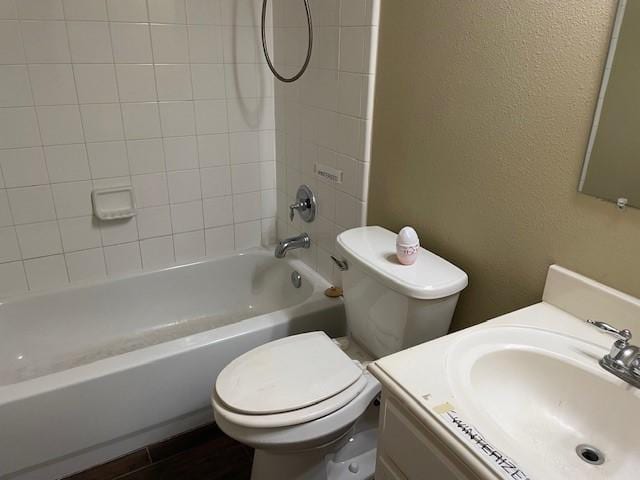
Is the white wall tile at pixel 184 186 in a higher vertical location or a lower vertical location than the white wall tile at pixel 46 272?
higher

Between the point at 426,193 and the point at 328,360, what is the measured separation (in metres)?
0.57

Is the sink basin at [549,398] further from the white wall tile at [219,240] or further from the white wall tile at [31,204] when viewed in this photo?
the white wall tile at [31,204]

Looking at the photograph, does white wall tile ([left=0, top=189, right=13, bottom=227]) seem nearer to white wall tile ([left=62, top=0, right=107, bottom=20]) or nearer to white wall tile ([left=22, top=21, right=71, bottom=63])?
white wall tile ([left=22, top=21, right=71, bottom=63])

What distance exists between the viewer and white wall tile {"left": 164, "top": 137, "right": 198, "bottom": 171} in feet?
7.00

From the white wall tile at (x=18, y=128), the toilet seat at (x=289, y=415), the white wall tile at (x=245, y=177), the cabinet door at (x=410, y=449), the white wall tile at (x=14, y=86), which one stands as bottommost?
the toilet seat at (x=289, y=415)

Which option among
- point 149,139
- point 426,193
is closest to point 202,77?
point 149,139

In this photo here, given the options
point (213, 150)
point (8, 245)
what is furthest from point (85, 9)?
point (8, 245)

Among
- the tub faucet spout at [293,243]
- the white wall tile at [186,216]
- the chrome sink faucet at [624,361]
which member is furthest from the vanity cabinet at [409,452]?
the white wall tile at [186,216]

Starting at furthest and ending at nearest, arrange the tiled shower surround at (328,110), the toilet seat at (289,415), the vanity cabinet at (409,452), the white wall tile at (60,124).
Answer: the white wall tile at (60,124) → the tiled shower surround at (328,110) → the toilet seat at (289,415) → the vanity cabinet at (409,452)

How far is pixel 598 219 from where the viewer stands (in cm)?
103

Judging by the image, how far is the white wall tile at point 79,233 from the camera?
204cm

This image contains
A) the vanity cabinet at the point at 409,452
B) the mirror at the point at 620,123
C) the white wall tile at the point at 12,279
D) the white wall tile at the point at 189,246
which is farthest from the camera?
the white wall tile at the point at 189,246

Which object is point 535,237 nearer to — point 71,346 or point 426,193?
point 426,193

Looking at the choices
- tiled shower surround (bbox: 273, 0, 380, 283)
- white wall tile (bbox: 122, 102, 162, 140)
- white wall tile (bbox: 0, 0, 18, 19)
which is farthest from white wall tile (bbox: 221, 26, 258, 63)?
white wall tile (bbox: 0, 0, 18, 19)
